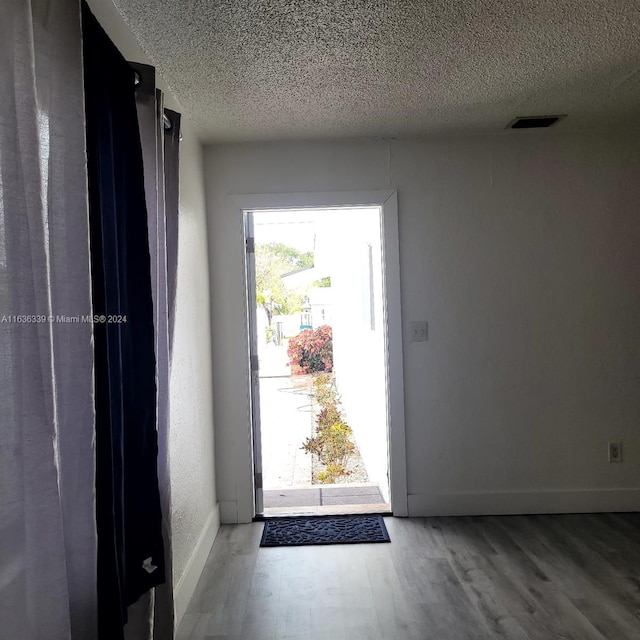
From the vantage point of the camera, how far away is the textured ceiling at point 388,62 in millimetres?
2041

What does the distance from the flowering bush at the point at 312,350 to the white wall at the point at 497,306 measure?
18.8 ft

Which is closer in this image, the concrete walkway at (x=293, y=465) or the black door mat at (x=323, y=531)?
the black door mat at (x=323, y=531)

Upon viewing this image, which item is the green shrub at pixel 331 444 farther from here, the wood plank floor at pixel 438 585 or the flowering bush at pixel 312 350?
the flowering bush at pixel 312 350

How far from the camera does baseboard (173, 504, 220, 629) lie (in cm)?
245

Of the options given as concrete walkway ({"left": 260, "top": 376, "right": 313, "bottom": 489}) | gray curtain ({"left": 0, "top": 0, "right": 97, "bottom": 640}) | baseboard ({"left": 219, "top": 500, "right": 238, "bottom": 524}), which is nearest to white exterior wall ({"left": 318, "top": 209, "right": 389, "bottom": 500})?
concrete walkway ({"left": 260, "top": 376, "right": 313, "bottom": 489})

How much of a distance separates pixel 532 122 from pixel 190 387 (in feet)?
7.95

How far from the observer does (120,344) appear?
1546 mm

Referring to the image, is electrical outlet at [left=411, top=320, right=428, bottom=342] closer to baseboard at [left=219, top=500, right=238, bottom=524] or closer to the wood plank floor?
the wood plank floor

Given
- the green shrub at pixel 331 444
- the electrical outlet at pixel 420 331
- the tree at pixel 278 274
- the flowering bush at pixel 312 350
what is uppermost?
the tree at pixel 278 274

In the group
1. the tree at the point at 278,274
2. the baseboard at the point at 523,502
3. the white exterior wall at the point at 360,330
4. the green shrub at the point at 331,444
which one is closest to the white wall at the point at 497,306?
the baseboard at the point at 523,502

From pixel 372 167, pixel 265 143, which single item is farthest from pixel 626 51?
pixel 265 143

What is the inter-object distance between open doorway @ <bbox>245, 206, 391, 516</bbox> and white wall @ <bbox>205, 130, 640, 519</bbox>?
202 millimetres

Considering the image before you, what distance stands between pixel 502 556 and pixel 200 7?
2815 mm

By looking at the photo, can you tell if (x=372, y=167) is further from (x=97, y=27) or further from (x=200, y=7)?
(x=97, y=27)
